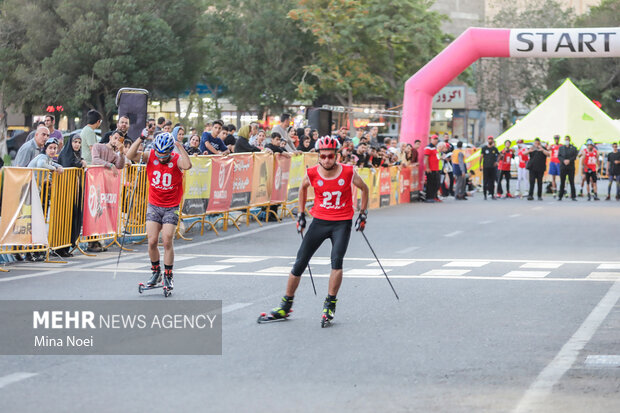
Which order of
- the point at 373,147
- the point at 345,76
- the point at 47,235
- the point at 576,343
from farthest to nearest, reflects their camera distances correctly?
1. the point at 345,76
2. the point at 373,147
3. the point at 47,235
4. the point at 576,343

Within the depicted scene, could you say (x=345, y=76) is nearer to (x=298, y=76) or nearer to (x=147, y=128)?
(x=298, y=76)

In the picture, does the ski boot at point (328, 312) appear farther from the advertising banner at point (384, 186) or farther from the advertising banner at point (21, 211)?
the advertising banner at point (384, 186)

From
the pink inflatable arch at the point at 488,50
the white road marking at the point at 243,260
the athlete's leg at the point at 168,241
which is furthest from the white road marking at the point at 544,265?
the pink inflatable arch at the point at 488,50

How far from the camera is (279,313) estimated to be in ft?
33.3

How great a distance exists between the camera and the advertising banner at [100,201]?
16031 millimetres

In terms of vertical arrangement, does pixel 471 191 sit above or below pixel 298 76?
below

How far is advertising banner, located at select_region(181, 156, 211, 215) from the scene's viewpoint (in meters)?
19.1

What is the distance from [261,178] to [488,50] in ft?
35.4

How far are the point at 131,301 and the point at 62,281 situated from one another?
6.50 feet

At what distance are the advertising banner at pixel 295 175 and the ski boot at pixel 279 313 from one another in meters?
13.7

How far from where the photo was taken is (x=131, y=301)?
11344mm

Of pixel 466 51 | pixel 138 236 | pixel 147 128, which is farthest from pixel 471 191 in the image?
pixel 138 236

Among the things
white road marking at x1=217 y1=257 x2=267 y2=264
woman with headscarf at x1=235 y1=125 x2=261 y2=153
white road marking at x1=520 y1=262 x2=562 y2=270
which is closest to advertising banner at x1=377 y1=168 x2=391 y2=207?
woman with headscarf at x1=235 y1=125 x2=261 y2=153

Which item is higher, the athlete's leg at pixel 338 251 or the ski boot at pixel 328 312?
the athlete's leg at pixel 338 251
